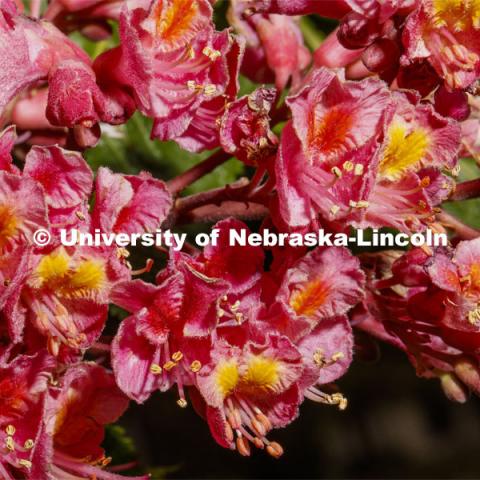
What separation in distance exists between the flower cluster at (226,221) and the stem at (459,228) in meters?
0.04

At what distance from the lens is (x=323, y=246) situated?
0.80 m

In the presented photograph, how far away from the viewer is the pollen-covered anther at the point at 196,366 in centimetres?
78

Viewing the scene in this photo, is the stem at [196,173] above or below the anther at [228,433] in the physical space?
above

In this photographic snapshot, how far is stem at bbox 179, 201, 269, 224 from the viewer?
2.86 ft

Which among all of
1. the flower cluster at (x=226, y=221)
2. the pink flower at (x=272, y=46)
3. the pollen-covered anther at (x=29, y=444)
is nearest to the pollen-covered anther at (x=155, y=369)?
the flower cluster at (x=226, y=221)

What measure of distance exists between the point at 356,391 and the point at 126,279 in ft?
7.04

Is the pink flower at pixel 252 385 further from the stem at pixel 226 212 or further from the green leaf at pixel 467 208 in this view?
the green leaf at pixel 467 208

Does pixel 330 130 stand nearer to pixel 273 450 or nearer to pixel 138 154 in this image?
pixel 273 450

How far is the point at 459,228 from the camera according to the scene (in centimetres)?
90

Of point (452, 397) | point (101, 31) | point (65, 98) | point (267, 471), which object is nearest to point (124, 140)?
point (101, 31)

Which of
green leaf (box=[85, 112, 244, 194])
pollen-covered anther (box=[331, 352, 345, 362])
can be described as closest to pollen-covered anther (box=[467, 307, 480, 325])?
pollen-covered anther (box=[331, 352, 345, 362])

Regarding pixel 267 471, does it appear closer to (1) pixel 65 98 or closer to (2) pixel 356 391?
(2) pixel 356 391

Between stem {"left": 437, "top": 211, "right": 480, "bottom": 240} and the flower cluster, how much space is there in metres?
0.04

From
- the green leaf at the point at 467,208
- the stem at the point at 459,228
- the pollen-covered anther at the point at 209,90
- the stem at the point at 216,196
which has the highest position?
the pollen-covered anther at the point at 209,90
